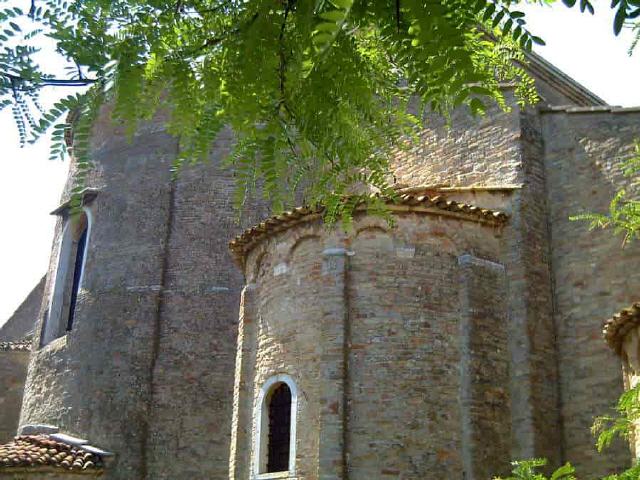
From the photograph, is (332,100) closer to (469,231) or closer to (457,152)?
(469,231)

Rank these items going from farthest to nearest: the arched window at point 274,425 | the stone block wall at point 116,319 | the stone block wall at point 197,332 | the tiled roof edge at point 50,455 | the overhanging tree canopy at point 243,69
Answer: the stone block wall at point 116,319 → the stone block wall at point 197,332 → the tiled roof edge at point 50,455 → the arched window at point 274,425 → the overhanging tree canopy at point 243,69

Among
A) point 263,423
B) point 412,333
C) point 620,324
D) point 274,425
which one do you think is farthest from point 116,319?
point 620,324

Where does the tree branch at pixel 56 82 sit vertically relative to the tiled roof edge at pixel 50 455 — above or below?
above

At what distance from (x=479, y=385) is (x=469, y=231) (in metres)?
2.17

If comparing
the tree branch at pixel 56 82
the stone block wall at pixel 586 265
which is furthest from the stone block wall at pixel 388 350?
the tree branch at pixel 56 82

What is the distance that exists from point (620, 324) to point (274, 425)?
478cm

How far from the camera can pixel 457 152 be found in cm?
1342

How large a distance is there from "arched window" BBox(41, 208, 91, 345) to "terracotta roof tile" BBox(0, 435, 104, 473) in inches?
104

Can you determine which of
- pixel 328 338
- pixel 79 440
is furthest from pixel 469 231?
pixel 79 440

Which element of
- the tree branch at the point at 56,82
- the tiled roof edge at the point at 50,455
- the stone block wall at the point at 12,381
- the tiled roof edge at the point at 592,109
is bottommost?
the tiled roof edge at the point at 50,455

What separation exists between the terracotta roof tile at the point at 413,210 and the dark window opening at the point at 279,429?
2270mm

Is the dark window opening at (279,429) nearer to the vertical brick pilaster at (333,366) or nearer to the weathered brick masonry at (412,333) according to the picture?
the weathered brick masonry at (412,333)

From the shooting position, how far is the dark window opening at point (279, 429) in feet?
36.6

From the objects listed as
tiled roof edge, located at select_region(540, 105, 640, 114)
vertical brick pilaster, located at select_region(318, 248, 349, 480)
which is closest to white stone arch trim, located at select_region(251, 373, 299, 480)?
vertical brick pilaster, located at select_region(318, 248, 349, 480)
